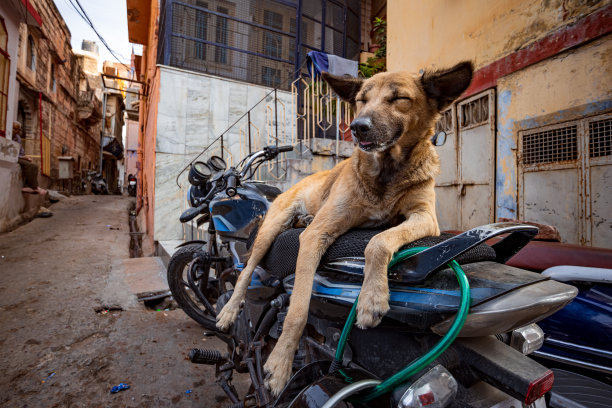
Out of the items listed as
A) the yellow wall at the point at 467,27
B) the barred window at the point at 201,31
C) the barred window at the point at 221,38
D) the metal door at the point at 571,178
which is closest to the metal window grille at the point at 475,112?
the yellow wall at the point at 467,27

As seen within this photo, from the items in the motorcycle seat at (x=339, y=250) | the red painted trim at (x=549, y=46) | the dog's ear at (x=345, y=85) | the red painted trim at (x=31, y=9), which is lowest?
the motorcycle seat at (x=339, y=250)

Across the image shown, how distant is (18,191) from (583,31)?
12.3 meters

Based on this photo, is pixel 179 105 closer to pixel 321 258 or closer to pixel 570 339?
pixel 321 258

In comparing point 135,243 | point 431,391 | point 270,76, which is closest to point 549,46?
point 431,391

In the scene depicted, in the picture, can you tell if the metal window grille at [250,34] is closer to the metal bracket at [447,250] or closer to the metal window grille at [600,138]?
the metal window grille at [600,138]

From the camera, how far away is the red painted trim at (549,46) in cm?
345

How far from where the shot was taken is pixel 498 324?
2.70 feet

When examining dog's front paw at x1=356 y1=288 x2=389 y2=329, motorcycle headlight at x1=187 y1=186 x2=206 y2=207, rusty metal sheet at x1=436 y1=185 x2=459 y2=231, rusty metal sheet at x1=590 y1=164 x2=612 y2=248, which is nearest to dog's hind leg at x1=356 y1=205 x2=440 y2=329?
dog's front paw at x1=356 y1=288 x2=389 y2=329

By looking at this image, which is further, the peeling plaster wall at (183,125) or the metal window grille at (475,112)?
the peeling plaster wall at (183,125)

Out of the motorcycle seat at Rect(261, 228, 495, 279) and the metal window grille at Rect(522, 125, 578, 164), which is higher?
the metal window grille at Rect(522, 125, 578, 164)

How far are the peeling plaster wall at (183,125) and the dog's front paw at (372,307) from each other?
782 centimetres

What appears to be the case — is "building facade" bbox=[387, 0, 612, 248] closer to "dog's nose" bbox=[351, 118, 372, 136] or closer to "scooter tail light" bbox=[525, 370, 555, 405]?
"dog's nose" bbox=[351, 118, 372, 136]

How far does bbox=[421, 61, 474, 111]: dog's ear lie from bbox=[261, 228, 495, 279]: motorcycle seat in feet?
2.42

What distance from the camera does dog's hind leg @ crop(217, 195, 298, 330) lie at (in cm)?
181
